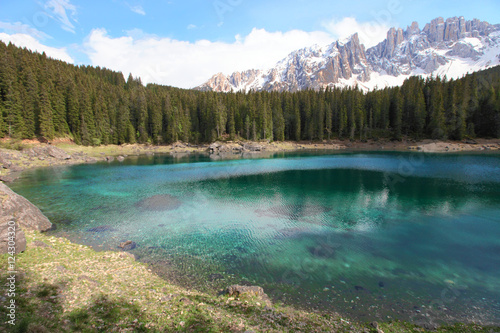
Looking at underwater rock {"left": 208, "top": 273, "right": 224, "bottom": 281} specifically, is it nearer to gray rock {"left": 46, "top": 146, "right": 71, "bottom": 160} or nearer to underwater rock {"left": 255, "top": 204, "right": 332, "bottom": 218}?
underwater rock {"left": 255, "top": 204, "right": 332, "bottom": 218}

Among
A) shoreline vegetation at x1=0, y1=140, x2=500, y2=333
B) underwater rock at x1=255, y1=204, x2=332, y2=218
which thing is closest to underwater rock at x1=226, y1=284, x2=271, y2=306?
shoreline vegetation at x1=0, y1=140, x2=500, y2=333

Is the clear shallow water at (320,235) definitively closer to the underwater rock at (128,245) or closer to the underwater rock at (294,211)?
the underwater rock at (294,211)

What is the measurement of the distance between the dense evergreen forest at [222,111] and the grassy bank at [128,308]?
73.1 metres

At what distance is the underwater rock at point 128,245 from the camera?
14.6m

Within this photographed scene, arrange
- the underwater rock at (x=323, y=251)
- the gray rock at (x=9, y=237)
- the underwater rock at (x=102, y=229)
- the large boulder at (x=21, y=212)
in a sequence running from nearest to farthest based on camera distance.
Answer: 1. the gray rock at (x=9, y=237)
2. the underwater rock at (x=323, y=251)
3. the large boulder at (x=21, y=212)
4. the underwater rock at (x=102, y=229)

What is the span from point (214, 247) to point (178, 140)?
91.6 meters

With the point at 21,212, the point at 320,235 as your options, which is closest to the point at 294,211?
the point at 320,235

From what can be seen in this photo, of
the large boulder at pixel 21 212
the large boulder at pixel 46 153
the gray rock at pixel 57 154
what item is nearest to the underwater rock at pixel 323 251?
the large boulder at pixel 21 212

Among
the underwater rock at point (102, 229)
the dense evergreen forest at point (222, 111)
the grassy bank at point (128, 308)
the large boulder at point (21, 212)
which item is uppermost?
the dense evergreen forest at point (222, 111)

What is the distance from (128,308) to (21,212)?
14136 mm

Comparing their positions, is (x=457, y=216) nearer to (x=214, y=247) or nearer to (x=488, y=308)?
(x=488, y=308)

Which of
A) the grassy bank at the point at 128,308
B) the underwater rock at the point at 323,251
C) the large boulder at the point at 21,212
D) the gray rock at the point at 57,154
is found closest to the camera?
the grassy bank at the point at 128,308

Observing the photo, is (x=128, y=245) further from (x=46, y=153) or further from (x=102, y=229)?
(x=46, y=153)

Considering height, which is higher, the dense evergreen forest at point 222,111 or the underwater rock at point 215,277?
the dense evergreen forest at point 222,111
